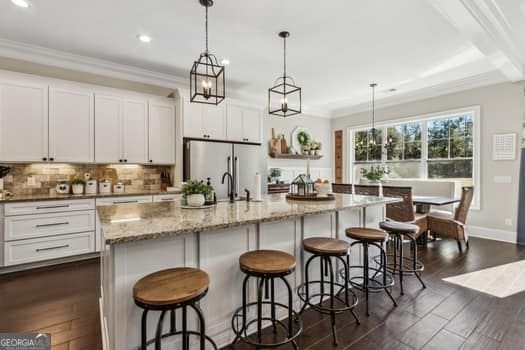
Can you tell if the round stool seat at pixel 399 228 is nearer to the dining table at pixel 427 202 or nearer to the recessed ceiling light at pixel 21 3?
the dining table at pixel 427 202

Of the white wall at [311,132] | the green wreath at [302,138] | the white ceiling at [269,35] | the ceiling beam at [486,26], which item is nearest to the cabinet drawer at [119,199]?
the white ceiling at [269,35]

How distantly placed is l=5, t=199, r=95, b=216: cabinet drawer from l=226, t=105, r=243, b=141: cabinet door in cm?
234

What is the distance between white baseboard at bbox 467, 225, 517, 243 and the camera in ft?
13.7

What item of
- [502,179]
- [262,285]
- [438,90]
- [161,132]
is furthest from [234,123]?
[502,179]

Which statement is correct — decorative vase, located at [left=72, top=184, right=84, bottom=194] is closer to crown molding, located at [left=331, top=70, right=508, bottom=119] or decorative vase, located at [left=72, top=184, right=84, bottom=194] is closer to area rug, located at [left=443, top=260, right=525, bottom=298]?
area rug, located at [left=443, top=260, right=525, bottom=298]

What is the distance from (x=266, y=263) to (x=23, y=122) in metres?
3.64

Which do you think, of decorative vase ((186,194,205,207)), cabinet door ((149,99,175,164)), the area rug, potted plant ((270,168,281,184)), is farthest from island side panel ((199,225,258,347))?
potted plant ((270,168,281,184))

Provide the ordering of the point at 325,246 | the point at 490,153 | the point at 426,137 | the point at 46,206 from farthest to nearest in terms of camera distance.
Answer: the point at 426,137 → the point at 490,153 → the point at 46,206 → the point at 325,246

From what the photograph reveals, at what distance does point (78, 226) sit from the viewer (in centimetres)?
336

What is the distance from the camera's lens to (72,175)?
12.3 ft

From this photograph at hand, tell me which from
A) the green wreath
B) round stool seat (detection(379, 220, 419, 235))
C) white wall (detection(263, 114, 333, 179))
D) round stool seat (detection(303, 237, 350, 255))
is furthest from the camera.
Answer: the green wreath

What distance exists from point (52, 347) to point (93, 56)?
3487 millimetres

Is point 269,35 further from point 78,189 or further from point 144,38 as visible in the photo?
point 78,189

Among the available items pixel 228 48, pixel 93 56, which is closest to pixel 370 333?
pixel 228 48
